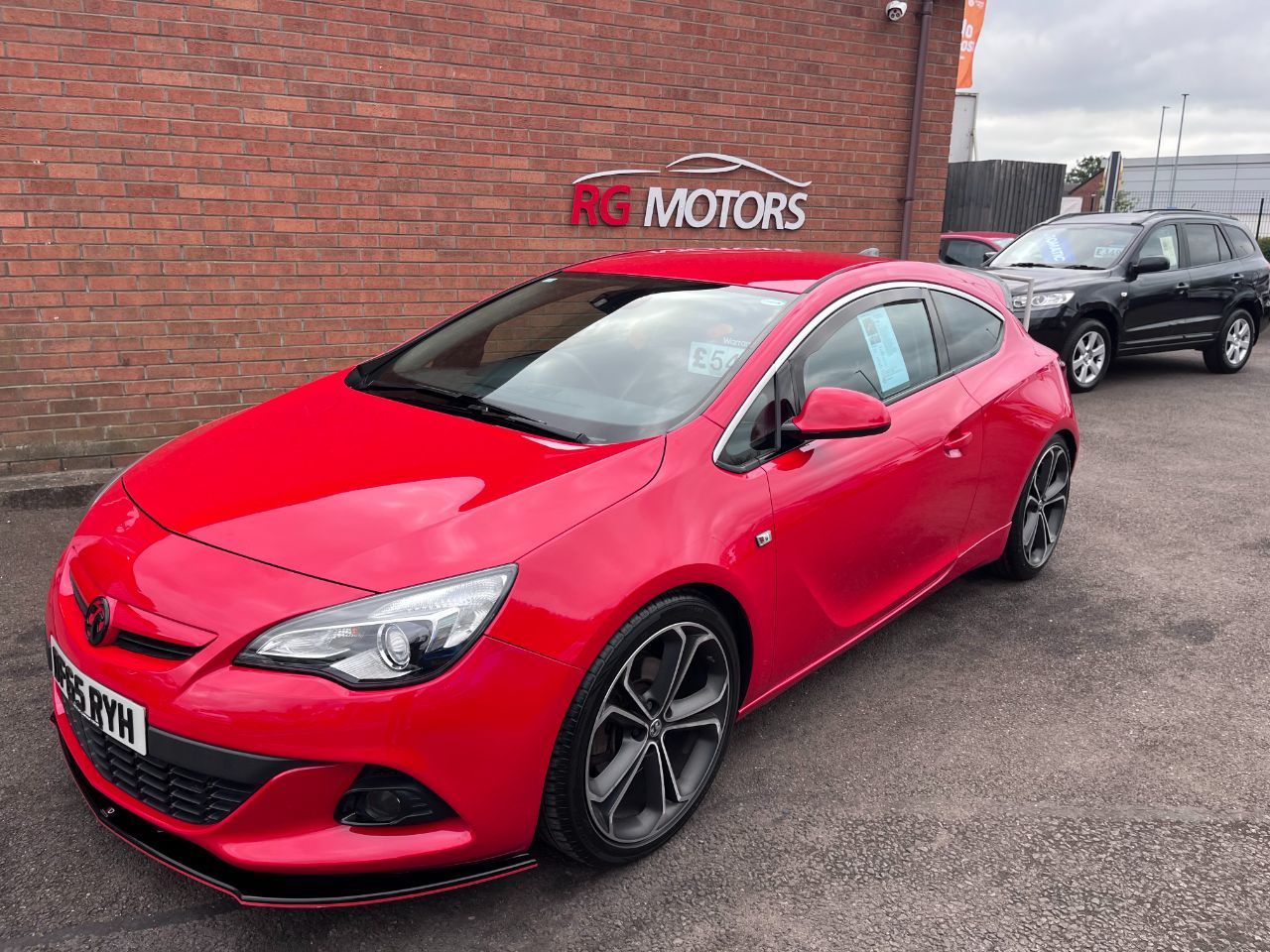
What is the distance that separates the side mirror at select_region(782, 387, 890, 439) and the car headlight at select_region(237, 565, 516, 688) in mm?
1210

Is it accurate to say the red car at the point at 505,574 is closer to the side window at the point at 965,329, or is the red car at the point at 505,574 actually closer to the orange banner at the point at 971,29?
the side window at the point at 965,329

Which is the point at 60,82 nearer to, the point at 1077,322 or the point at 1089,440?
the point at 1089,440

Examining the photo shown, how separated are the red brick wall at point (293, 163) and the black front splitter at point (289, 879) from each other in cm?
418

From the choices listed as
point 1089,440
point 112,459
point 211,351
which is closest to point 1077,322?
point 1089,440

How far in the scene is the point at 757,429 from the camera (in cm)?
296

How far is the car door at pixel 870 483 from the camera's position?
9.89 feet

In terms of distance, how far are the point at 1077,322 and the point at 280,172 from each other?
22.7 feet

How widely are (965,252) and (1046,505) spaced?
378 inches

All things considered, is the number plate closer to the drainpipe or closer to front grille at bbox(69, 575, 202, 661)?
front grille at bbox(69, 575, 202, 661)

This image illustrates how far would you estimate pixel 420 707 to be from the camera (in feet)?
6.93

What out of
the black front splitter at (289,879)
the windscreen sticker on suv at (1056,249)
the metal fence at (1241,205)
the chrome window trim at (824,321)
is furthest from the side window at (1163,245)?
the metal fence at (1241,205)

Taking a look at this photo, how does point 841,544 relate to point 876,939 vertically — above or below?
above

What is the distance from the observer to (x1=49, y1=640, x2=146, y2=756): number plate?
2184mm

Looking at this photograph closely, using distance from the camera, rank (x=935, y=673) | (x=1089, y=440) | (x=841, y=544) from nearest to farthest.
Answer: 1. (x=841, y=544)
2. (x=935, y=673)
3. (x=1089, y=440)
